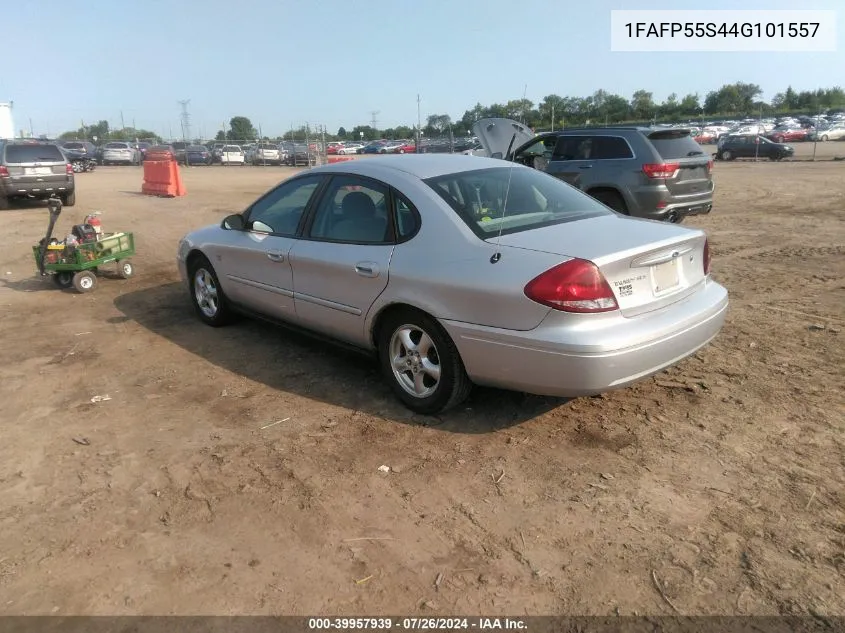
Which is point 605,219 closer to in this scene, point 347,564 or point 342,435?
point 342,435

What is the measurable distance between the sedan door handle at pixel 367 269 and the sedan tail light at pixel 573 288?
1171mm

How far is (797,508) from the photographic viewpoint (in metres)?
3.00

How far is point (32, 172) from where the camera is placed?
52.6 ft

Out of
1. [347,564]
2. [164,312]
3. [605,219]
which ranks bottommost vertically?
[347,564]

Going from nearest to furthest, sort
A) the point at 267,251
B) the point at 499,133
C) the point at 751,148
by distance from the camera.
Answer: the point at 267,251 < the point at 499,133 < the point at 751,148

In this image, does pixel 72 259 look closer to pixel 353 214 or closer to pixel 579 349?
pixel 353 214

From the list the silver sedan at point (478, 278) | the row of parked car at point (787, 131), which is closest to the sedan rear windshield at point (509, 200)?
the silver sedan at point (478, 278)

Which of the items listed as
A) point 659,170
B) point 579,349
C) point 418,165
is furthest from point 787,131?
point 579,349

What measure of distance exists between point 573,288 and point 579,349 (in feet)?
1.03

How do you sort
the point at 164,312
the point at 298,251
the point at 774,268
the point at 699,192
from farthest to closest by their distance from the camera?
1. the point at 699,192
2. the point at 774,268
3. the point at 164,312
4. the point at 298,251

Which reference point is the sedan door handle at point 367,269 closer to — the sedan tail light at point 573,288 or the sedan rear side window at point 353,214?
the sedan rear side window at point 353,214

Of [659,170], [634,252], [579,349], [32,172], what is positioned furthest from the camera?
[32,172]

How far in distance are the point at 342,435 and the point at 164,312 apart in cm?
371

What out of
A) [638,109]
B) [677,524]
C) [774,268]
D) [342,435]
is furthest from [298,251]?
[638,109]
